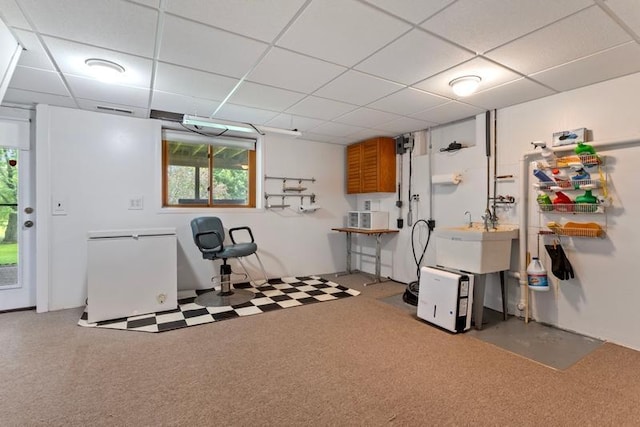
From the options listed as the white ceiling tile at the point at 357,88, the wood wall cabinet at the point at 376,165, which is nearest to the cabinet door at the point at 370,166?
the wood wall cabinet at the point at 376,165

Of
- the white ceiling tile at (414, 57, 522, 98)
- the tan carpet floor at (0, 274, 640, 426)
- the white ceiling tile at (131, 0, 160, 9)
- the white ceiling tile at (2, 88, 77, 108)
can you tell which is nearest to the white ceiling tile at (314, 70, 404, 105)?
the white ceiling tile at (414, 57, 522, 98)

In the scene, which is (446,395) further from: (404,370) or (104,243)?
(104,243)

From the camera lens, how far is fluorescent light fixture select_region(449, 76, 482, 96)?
2586mm

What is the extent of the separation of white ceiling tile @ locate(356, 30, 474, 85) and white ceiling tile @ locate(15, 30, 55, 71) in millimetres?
2233

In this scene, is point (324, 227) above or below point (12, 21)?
below

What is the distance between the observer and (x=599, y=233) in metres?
2.64

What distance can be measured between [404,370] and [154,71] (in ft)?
9.97

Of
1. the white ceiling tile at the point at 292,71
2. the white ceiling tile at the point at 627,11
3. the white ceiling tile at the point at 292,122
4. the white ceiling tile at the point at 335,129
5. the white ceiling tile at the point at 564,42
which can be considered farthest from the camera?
the white ceiling tile at the point at 335,129

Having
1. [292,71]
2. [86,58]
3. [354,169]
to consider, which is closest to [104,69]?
[86,58]

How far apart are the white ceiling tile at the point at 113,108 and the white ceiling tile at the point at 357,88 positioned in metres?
2.15

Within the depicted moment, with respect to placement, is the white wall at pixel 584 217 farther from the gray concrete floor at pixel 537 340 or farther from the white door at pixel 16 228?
the white door at pixel 16 228

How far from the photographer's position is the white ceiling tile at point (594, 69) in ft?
7.18

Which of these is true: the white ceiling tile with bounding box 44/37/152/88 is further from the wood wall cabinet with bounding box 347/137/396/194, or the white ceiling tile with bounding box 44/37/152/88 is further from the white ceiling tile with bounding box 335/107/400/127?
the wood wall cabinet with bounding box 347/137/396/194

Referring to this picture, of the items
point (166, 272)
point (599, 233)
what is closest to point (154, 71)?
point (166, 272)
